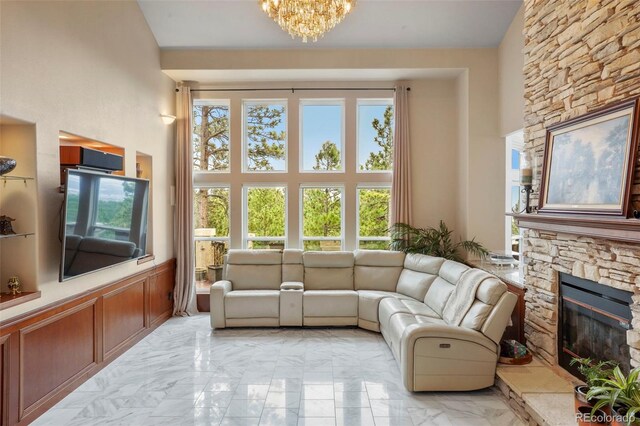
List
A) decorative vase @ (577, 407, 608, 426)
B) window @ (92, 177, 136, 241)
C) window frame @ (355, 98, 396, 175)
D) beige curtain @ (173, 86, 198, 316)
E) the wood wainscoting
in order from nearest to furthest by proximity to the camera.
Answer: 1. decorative vase @ (577, 407, 608, 426)
2. the wood wainscoting
3. window @ (92, 177, 136, 241)
4. beige curtain @ (173, 86, 198, 316)
5. window frame @ (355, 98, 396, 175)

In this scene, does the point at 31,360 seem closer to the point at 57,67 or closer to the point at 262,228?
the point at 57,67

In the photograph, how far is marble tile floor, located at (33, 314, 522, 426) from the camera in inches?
105

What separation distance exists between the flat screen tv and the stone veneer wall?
4028 mm

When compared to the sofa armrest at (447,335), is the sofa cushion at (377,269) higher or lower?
higher

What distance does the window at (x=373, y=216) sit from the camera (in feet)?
18.2

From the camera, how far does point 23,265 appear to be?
9.00 ft

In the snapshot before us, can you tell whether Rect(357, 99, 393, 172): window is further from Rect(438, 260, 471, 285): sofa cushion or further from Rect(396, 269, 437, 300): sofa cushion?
Rect(438, 260, 471, 285): sofa cushion

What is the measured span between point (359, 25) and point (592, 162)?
3.25m

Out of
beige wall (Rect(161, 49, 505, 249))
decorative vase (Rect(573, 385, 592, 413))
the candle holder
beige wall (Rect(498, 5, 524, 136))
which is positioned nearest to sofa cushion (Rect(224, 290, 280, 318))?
beige wall (Rect(161, 49, 505, 249))

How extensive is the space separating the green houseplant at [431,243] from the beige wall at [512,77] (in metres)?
1.56

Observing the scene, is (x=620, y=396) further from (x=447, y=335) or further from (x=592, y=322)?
(x=447, y=335)

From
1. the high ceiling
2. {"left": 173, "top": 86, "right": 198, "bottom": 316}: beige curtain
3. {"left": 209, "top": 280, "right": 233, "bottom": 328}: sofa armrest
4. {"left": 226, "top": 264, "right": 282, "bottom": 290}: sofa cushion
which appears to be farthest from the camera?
{"left": 173, "top": 86, "right": 198, "bottom": 316}: beige curtain

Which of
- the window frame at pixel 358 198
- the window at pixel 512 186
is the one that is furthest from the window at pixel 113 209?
the window at pixel 512 186

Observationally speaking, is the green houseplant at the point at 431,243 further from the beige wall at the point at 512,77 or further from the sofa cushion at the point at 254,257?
the sofa cushion at the point at 254,257
